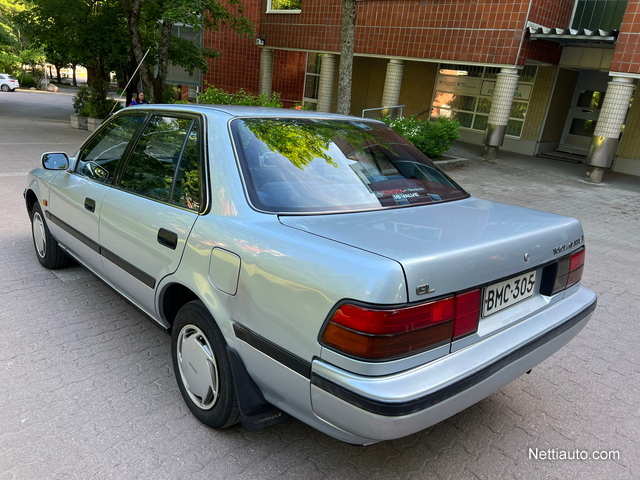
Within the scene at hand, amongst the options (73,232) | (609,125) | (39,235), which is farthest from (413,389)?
(609,125)

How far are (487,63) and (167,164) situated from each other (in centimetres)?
1308

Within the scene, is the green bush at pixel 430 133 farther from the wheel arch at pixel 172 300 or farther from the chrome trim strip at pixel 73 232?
the wheel arch at pixel 172 300

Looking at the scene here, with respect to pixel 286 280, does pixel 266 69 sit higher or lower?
higher

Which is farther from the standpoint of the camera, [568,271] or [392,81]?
[392,81]

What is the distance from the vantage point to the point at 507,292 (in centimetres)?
230

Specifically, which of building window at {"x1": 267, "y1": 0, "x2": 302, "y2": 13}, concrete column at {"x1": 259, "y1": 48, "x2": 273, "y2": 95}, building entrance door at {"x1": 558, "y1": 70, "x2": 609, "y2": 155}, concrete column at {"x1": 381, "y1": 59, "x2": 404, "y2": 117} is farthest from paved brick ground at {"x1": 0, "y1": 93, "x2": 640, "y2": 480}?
concrete column at {"x1": 259, "y1": 48, "x2": 273, "y2": 95}

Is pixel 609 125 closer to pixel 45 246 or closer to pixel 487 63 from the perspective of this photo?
pixel 487 63

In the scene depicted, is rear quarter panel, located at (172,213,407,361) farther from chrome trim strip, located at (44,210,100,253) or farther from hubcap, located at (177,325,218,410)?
chrome trim strip, located at (44,210,100,253)

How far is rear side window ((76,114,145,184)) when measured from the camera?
3.44m

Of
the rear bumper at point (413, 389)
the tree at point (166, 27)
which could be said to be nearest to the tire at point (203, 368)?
the rear bumper at point (413, 389)

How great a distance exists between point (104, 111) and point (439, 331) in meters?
18.3

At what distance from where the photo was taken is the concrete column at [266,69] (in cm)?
2105

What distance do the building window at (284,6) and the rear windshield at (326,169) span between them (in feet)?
59.2

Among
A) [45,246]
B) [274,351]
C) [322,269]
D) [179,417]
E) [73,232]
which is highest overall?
[322,269]
